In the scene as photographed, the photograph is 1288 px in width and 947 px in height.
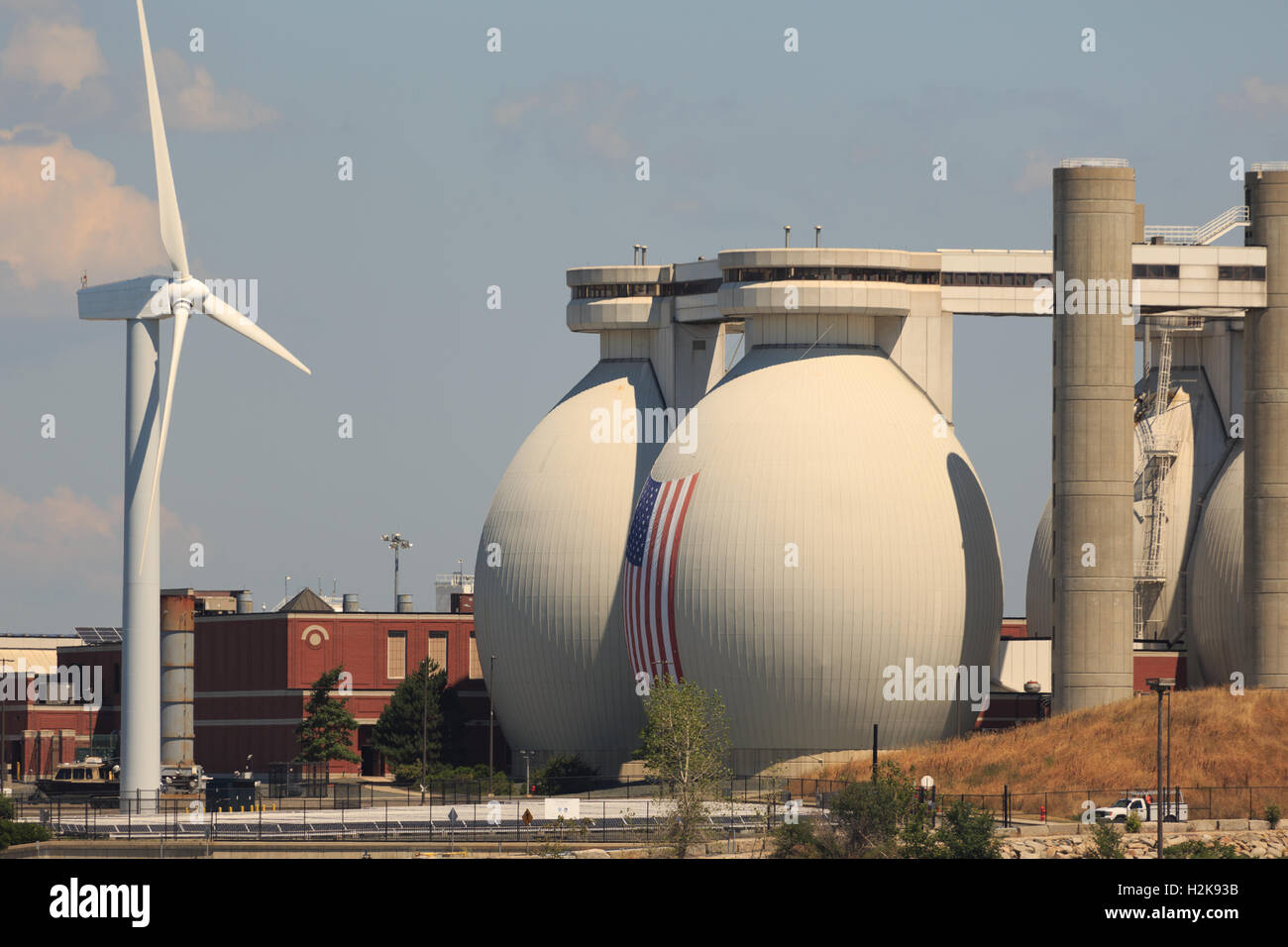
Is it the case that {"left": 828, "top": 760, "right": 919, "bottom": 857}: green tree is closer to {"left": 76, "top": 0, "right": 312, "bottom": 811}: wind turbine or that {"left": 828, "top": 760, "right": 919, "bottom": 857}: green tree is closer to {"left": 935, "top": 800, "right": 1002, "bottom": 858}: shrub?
{"left": 935, "top": 800, "right": 1002, "bottom": 858}: shrub

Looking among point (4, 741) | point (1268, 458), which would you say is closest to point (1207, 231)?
point (1268, 458)

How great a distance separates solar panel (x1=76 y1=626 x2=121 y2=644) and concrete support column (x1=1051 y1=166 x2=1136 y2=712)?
71.0 m

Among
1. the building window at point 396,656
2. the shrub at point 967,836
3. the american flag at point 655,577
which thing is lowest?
the shrub at point 967,836

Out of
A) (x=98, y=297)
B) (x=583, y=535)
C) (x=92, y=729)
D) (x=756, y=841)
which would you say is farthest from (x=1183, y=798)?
(x=92, y=729)

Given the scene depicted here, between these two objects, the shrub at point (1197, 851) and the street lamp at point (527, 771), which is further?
the street lamp at point (527, 771)

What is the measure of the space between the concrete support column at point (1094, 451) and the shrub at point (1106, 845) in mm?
22181

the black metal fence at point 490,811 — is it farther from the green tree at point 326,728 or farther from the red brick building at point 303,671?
the red brick building at point 303,671

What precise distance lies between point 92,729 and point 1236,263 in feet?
239

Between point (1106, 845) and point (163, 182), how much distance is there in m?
36.1

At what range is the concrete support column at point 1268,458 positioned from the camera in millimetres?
85188

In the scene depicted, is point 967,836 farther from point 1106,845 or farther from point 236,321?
point 236,321

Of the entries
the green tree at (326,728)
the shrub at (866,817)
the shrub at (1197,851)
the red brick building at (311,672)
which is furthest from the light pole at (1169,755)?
the green tree at (326,728)
